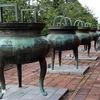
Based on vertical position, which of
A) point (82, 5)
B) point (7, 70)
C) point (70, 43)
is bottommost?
point (7, 70)

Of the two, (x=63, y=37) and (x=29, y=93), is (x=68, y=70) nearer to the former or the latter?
(x=63, y=37)

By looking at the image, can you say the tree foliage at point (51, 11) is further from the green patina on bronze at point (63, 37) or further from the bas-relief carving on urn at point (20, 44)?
the bas-relief carving on urn at point (20, 44)

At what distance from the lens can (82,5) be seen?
15000 millimetres

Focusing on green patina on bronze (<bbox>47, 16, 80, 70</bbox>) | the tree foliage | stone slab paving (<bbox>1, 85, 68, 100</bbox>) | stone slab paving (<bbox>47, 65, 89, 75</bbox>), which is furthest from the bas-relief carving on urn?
the tree foliage

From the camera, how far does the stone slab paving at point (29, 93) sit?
364 cm

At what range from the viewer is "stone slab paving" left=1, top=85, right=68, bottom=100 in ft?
11.9

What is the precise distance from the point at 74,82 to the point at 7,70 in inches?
69.7

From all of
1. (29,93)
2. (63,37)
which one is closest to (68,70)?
(63,37)

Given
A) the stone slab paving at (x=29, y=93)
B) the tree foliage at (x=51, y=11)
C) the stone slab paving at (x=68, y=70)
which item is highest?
the tree foliage at (x=51, y=11)

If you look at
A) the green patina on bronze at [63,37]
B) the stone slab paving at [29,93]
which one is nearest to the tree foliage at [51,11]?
the green patina on bronze at [63,37]

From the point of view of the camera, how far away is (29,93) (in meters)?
3.85

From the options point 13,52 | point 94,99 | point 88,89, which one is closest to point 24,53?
point 13,52

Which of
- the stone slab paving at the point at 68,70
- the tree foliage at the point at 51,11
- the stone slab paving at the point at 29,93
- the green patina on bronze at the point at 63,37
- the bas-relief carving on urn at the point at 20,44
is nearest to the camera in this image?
the bas-relief carving on urn at the point at 20,44

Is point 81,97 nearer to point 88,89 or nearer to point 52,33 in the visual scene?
point 88,89
